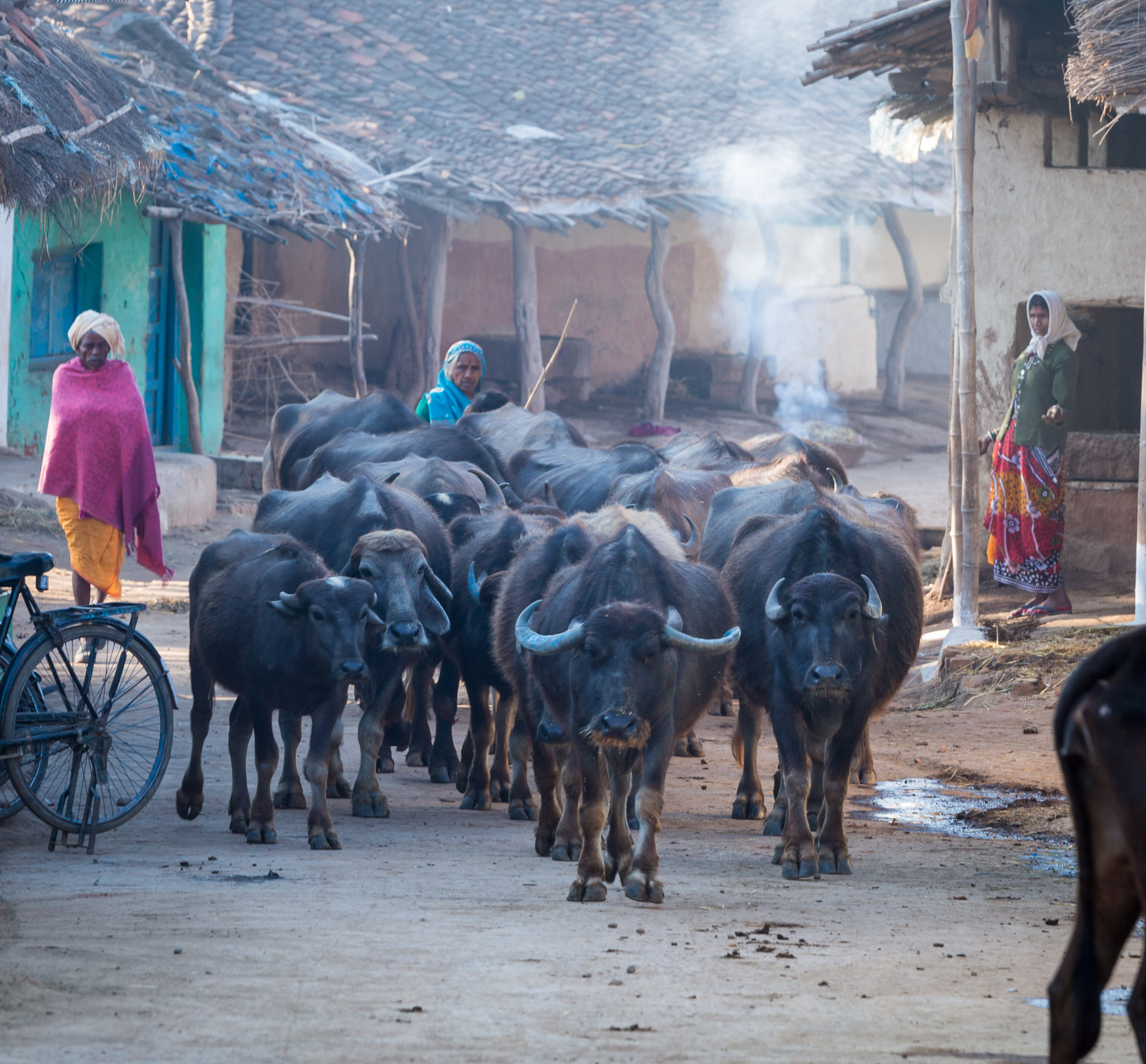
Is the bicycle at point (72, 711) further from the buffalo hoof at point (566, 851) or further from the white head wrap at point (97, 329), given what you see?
the white head wrap at point (97, 329)

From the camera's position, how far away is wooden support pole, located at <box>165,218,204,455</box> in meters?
16.6

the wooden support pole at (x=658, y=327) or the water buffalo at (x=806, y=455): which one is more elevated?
the wooden support pole at (x=658, y=327)

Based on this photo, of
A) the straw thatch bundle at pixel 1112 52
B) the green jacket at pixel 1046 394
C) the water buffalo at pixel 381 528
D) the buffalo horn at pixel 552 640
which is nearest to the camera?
the buffalo horn at pixel 552 640

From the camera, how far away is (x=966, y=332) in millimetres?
10023

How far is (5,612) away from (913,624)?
12.0ft

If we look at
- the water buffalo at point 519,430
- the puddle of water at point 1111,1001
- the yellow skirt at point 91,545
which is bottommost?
the puddle of water at point 1111,1001

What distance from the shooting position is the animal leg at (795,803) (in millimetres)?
5844

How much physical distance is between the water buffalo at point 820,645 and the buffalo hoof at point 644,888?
2.48ft

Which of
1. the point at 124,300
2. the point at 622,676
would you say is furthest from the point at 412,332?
the point at 622,676

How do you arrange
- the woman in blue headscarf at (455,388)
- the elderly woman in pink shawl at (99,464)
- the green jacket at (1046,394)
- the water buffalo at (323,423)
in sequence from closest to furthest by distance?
the elderly woman in pink shawl at (99,464), the green jacket at (1046,394), the water buffalo at (323,423), the woman in blue headscarf at (455,388)

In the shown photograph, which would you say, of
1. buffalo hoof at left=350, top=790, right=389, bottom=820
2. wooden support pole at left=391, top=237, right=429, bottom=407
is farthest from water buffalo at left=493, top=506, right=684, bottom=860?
wooden support pole at left=391, top=237, right=429, bottom=407

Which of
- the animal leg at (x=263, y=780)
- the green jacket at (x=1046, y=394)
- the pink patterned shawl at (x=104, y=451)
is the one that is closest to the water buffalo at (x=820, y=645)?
the animal leg at (x=263, y=780)

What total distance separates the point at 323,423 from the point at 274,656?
5929 mm

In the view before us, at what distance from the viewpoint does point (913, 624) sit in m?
6.75
